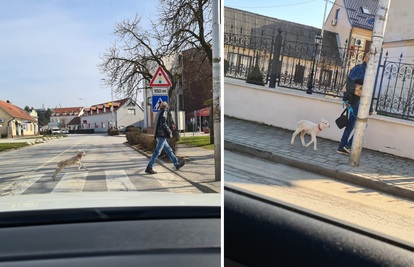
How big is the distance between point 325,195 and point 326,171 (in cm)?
11

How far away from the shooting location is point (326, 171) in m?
0.64

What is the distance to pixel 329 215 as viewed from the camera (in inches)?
19.2

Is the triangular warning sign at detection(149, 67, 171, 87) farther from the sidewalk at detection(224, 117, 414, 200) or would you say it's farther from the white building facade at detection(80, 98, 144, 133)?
the sidewalk at detection(224, 117, 414, 200)

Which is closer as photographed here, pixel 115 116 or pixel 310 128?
pixel 310 128

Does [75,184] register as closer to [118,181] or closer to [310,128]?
[118,181]

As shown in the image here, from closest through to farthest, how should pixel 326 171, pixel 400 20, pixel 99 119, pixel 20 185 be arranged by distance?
pixel 400 20
pixel 326 171
pixel 20 185
pixel 99 119

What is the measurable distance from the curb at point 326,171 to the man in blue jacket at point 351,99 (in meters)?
0.06

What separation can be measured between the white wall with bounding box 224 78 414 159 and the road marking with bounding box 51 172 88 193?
2.93 feet

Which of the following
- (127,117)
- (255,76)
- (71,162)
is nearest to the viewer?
(255,76)

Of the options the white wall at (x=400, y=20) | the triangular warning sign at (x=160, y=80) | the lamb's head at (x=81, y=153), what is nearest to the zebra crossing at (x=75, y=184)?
the lamb's head at (x=81, y=153)

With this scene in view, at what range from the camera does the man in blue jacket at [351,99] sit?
63 cm

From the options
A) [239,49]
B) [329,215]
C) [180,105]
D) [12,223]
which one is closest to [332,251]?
[329,215]

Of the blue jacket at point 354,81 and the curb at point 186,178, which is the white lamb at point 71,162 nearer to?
the curb at point 186,178

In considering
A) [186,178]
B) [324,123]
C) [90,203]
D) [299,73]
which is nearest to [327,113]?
[324,123]
